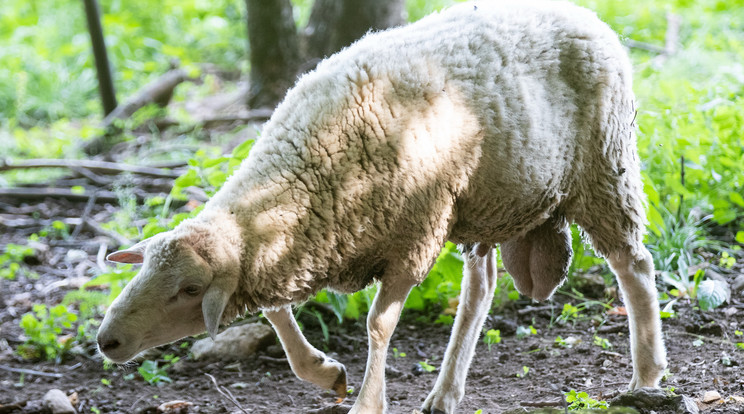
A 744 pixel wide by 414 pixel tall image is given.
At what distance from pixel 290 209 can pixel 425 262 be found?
0.56 metres

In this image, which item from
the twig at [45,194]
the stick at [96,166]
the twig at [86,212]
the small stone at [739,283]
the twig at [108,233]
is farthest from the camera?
the twig at [45,194]

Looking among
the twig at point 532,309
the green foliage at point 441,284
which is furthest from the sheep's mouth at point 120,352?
the twig at point 532,309

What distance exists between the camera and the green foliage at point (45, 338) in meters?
4.46

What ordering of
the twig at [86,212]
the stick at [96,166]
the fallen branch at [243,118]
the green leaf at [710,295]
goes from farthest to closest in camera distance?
the fallen branch at [243,118] → the stick at [96,166] → the twig at [86,212] → the green leaf at [710,295]

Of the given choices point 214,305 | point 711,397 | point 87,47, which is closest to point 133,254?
point 214,305

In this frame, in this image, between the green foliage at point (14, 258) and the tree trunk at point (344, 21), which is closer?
the green foliage at point (14, 258)

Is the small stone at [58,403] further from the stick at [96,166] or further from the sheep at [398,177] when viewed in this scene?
the stick at [96,166]

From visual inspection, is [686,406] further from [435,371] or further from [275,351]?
[275,351]

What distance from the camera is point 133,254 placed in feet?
9.86

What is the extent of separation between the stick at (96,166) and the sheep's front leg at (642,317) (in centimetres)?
457

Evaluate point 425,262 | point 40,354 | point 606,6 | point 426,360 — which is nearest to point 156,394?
point 40,354

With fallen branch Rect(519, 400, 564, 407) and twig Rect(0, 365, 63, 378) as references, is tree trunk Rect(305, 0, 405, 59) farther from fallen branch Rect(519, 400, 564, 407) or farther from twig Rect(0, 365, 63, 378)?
fallen branch Rect(519, 400, 564, 407)

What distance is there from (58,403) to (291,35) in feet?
16.9

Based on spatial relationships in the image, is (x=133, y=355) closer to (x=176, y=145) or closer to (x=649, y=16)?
(x=176, y=145)
